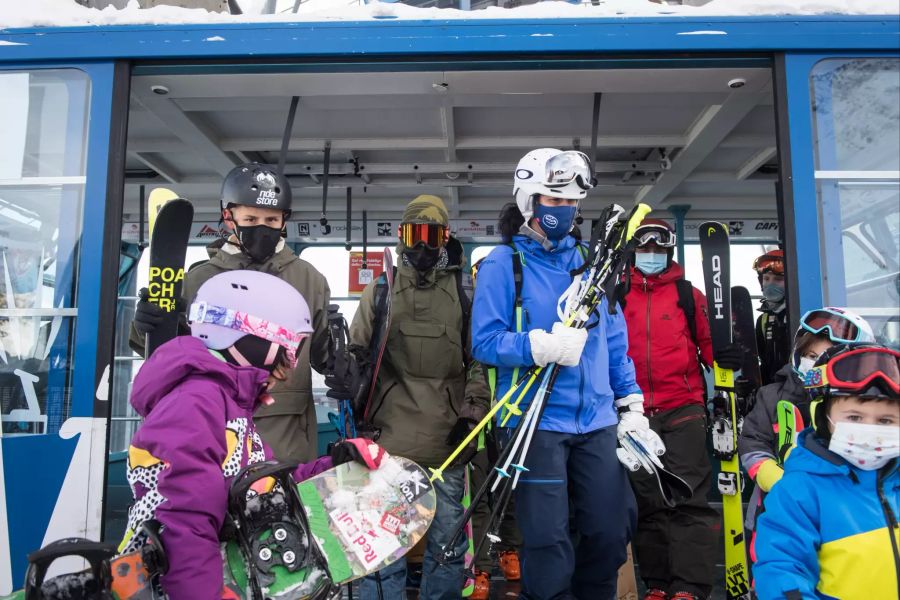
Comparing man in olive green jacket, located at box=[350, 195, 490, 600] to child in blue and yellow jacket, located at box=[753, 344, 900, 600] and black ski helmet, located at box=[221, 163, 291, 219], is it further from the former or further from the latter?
child in blue and yellow jacket, located at box=[753, 344, 900, 600]

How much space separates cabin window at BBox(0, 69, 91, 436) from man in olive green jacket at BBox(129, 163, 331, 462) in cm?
34

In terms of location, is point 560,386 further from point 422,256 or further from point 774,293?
point 774,293

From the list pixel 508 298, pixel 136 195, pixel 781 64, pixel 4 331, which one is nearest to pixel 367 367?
pixel 508 298

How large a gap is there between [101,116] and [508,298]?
6.39ft

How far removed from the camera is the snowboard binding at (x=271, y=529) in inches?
68.8

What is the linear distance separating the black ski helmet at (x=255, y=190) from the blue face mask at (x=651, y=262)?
2.15 m

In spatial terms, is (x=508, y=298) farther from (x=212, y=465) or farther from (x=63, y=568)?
(x=63, y=568)

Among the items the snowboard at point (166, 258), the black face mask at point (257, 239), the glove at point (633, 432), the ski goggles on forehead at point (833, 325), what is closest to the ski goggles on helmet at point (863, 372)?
the ski goggles on forehead at point (833, 325)

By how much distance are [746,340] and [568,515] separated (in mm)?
2045

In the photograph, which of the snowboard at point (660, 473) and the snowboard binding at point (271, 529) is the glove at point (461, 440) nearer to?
the snowboard at point (660, 473)

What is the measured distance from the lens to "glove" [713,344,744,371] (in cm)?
381

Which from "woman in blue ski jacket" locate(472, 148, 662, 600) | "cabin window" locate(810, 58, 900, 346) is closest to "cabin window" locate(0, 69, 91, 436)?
"woman in blue ski jacket" locate(472, 148, 662, 600)

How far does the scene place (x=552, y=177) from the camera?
2.86 meters

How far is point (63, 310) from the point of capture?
2.81 m
